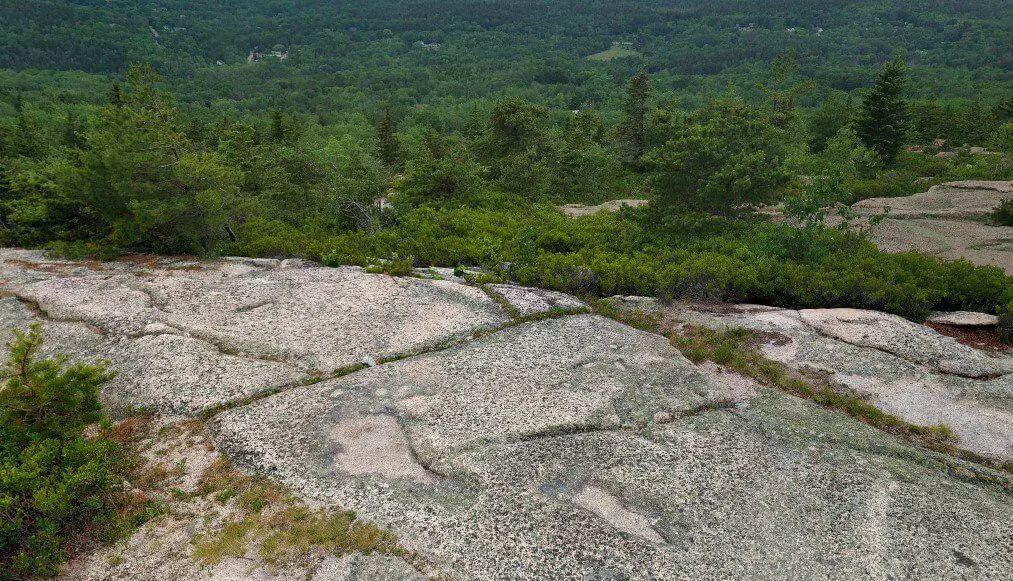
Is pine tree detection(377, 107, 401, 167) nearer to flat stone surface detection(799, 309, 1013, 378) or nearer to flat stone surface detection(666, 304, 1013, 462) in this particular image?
flat stone surface detection(666, 304, 1013, 462)

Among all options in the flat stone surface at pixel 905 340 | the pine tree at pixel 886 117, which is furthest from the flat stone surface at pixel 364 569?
the pine tree at pixel 886 117

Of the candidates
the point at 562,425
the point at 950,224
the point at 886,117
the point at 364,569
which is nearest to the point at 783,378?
the point at 562,425

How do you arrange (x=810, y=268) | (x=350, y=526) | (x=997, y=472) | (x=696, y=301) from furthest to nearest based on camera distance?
(x=810, y=268) < (x=696, y=301) < (x=997, y=472) < (x=350, y=526)

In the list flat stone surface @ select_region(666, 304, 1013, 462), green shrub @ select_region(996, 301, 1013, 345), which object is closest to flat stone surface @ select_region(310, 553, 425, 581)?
flat stone surface @ select_region(666, 304, 1013, 462)

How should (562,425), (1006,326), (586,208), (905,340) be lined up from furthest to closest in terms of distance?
(586,208) < (1006,326) < (905,340) < (562,425)

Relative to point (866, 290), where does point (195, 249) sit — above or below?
below

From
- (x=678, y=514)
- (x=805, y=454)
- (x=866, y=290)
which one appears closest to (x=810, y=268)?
(x=866, y=290)

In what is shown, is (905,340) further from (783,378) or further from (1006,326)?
(783,378)

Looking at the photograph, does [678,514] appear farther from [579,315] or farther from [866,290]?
[866,290]
